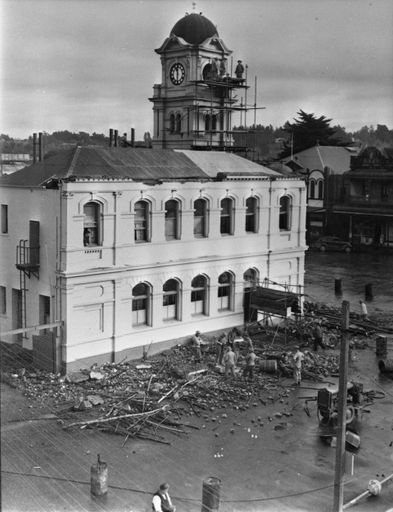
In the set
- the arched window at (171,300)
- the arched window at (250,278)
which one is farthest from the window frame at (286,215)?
the arched window at (171,300)

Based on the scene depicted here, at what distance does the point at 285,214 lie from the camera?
31328mm

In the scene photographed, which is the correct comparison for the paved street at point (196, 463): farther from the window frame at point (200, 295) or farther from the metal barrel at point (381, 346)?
the window frame at point (200, 295)

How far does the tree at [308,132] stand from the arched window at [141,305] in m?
49.7

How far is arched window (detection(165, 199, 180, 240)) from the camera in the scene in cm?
2664

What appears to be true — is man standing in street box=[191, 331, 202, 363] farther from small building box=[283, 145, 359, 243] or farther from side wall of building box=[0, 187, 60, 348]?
small building box=[283, 145, 359, 243]

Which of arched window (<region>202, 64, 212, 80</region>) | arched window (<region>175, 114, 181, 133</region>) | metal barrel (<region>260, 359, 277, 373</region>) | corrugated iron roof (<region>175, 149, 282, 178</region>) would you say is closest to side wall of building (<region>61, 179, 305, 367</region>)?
corrugated iron roof (<region>175, 149, 282, 178</region>)

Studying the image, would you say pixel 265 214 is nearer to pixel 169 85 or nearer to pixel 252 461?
pixel 252 461

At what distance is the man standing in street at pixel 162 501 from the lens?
12.9 meters

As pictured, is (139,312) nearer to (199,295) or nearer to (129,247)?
(129,247)

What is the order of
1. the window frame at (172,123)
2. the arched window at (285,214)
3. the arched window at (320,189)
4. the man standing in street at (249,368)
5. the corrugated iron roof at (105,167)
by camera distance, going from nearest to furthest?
1. the man standing in street at (249,368)
2. the corrugated iron roof at (105,167)
3. the arched window at (285,214)
4. the window frame at (172,123)
5. the arched window at (320,189)

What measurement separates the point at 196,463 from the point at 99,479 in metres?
2.76

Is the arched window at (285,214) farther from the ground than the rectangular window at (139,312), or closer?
farther from the ground

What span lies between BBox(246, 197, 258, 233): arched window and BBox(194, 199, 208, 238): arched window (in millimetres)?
2539

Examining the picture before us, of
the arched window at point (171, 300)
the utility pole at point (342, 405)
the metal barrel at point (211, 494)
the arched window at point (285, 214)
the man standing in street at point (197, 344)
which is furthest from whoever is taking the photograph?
the arched window at point (285, 214)
